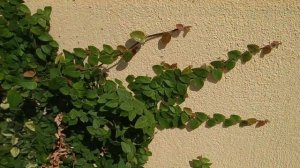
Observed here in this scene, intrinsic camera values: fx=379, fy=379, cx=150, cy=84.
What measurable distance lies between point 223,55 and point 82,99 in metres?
0.73

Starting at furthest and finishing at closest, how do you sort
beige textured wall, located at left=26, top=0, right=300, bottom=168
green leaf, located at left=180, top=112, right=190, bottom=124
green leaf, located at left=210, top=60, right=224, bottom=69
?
green leaf, located at left=180, top=112, right=190, bottom=124
green leaf, located at left=210, top=60, right=224, bottom=69
beige textured wall, located at left=26, top=0, right=300, bottom=168

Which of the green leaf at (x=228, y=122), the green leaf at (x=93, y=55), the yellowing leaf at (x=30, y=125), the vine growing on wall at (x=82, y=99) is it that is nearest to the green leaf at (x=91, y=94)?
the vine growing on wall at (x=82, y=99)

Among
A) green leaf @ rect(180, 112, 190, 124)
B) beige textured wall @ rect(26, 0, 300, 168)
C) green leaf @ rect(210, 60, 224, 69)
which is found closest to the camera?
beige textured wall @ rect(26, 0, 300, 168)

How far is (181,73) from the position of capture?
6.14 ft

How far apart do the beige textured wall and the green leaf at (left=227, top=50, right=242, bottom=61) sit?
0.08 ft

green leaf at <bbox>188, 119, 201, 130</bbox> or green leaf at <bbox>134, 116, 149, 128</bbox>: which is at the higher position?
green leaf at <bbox>188, 119, 201, 130</bbox>

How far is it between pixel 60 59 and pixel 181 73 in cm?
60

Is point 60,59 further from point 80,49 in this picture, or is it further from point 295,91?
point 295,91

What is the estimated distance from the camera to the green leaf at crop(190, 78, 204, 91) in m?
1.89

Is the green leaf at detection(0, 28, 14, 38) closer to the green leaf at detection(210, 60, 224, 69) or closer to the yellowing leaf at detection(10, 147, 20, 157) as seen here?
the yellowing leaf at detection(10, 147, 20, 157)

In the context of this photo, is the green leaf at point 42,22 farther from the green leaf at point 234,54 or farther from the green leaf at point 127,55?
the green leaf at point 234,54

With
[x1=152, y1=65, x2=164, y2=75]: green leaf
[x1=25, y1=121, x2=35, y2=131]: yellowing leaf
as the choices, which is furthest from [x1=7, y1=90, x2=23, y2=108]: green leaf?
[x1=152, y1=65, x2=164, y2=75]: green leaf

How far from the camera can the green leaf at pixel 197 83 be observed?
6.19 ft

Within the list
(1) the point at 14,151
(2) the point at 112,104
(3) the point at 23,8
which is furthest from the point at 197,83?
(1) the point at 14,151
